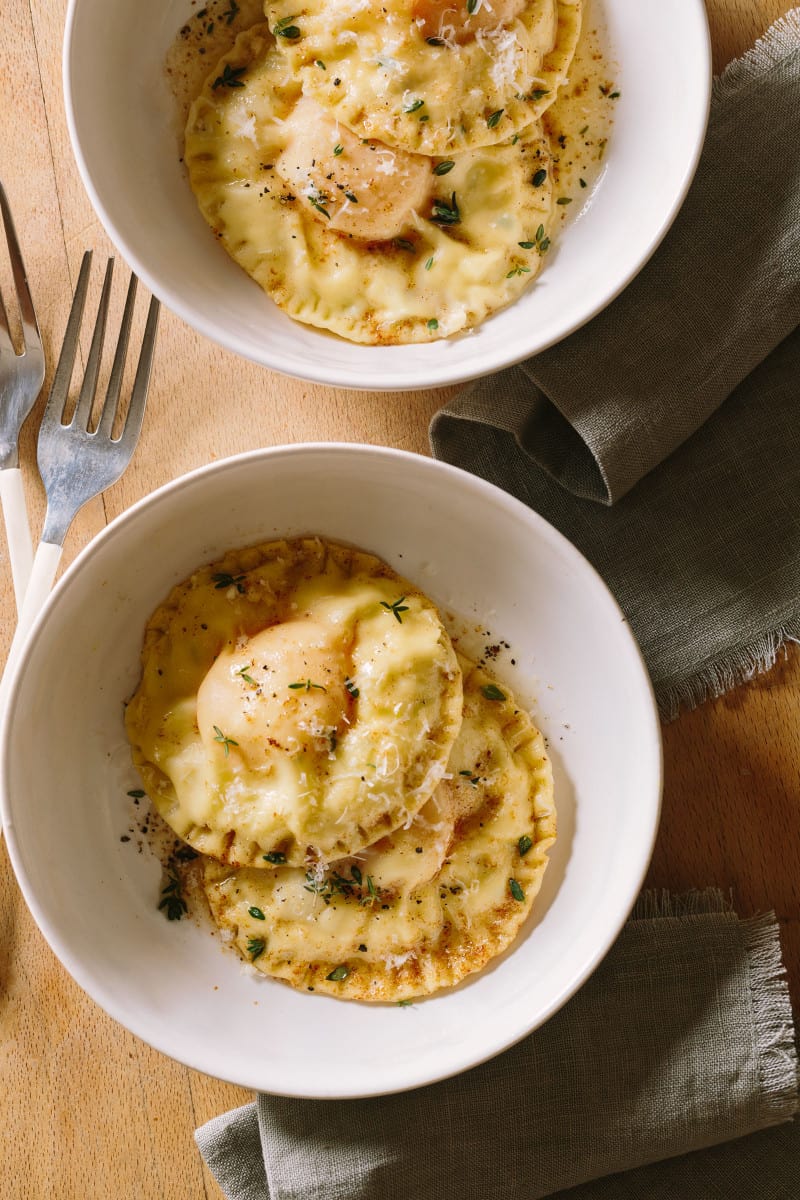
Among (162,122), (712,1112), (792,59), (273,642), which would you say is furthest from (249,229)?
(712,1112)

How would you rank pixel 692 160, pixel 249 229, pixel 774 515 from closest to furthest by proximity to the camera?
1. pixel 692 160
2. pixel 249 229
3. pixel 774 515

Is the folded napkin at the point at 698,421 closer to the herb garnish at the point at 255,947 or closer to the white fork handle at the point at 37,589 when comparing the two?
the white fork handle at the point at 37,589

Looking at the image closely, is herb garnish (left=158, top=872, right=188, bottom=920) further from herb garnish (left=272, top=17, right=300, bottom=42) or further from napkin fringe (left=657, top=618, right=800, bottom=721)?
herb garnish (left=272, top=17, right=300, bottom=42)

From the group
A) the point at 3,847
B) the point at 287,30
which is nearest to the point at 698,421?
the point at 287,30

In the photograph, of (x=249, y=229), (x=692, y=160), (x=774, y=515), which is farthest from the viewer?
(x=774, y=515)

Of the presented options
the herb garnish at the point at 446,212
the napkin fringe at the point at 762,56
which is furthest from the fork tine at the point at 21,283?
the napkin fringe at the point at 762,56

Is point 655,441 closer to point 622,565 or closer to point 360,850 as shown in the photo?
point 622,565

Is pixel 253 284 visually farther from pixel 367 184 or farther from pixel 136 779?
pixel 136 779

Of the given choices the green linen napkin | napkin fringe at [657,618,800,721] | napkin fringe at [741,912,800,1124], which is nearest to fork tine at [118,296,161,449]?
napkin fringe at [657,618,800,721]

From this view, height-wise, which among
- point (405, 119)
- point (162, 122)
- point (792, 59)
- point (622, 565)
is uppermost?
point (792, 59)
